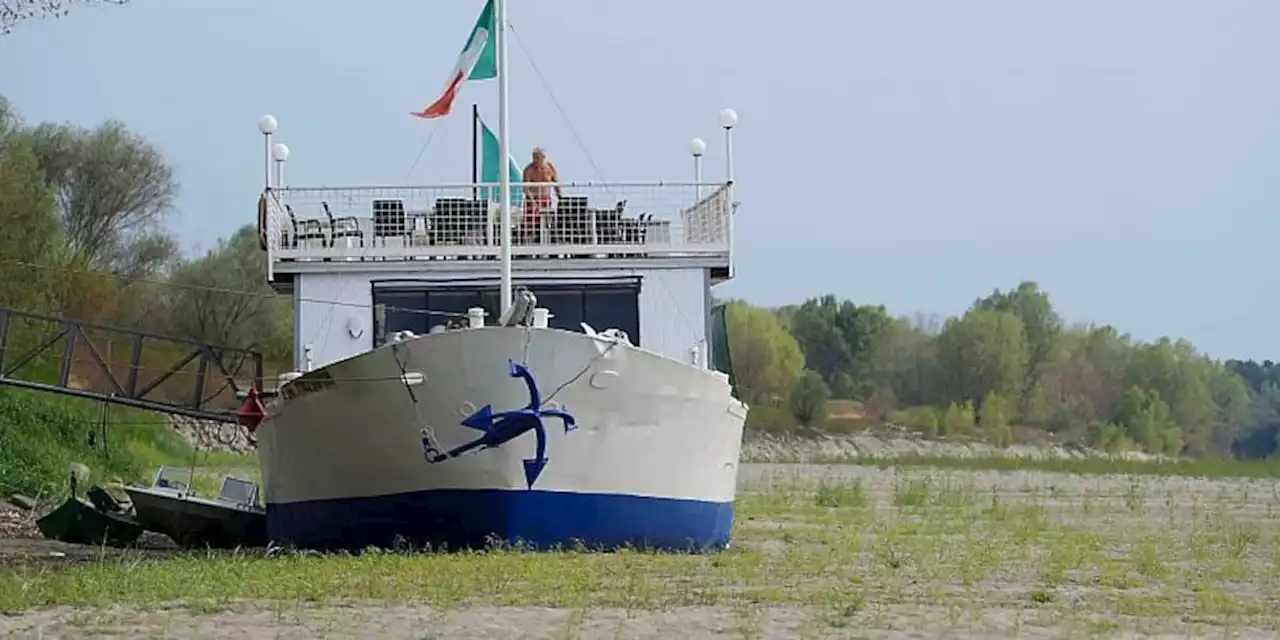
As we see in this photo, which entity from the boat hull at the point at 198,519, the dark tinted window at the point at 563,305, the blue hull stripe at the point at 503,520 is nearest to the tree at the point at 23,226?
the boat hull at the point at 198,519

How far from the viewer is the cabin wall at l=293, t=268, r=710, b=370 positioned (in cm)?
1825

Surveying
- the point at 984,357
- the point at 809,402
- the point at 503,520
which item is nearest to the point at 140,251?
the point at 809,402

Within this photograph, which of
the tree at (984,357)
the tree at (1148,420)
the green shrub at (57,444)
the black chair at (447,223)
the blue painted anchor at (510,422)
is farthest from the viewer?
the tree at (984,357)

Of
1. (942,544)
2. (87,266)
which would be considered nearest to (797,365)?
(87,266)

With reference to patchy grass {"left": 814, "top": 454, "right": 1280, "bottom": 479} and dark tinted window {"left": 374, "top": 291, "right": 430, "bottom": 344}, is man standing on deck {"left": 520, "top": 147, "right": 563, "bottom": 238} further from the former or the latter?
patchy grass {"left": 814, "top": 454, "right": 1280, "bottom": 479}

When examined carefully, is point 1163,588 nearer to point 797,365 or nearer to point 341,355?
point 341,355

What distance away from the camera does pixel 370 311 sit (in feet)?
60.2

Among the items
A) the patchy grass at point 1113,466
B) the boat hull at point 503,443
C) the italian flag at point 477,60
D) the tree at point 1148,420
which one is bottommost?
the patchy grass at point 1113,466

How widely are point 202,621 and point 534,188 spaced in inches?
353

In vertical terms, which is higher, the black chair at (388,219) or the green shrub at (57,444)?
the black chair at (388,219)

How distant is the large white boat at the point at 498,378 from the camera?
15570mm

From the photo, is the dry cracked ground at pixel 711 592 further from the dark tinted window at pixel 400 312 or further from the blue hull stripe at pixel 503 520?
the dark tinted window at pixel 400 312

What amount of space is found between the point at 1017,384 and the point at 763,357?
37.1ft

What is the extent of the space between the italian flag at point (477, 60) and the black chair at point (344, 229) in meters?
1.56
